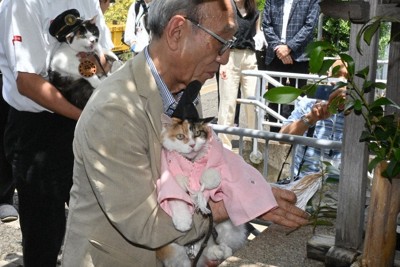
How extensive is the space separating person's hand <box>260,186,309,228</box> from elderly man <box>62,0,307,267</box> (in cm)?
27

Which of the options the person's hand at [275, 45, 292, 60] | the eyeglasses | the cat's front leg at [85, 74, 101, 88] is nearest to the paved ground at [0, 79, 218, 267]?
the cat's front leg at [85, 74, 101, 88]

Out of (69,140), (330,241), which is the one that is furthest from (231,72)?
(330,241)

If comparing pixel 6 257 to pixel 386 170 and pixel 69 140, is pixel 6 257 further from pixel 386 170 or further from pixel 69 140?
pixel 386 170

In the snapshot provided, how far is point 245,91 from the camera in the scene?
7754 mm

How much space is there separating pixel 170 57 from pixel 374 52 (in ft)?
2.33

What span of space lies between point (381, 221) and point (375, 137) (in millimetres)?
280

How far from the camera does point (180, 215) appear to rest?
2.23m

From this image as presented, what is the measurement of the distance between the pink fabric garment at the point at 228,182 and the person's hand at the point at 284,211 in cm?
14

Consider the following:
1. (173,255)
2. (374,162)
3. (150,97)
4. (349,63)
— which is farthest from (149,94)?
(374,162)

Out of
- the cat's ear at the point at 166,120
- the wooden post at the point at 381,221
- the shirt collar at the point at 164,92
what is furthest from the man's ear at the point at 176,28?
the wooden post at the point at 381,221

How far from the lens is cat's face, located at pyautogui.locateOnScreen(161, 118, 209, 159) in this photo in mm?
2291

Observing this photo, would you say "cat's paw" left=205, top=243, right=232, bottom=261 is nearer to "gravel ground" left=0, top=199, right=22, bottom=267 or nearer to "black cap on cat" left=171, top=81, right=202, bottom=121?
"black cap on cat" left=171, top=81, right=202, bottom=121

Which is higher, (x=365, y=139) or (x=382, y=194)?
(x=365, y=139)

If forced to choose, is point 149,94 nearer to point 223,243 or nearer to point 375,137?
point 223,243
